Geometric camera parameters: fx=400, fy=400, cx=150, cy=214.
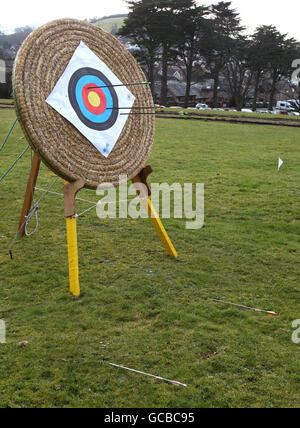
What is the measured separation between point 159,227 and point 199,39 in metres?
32.4

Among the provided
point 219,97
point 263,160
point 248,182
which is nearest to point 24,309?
point 248,182

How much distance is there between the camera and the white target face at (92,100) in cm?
360

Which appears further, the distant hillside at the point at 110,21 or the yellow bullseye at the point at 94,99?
the distant hillside at the point at 110,21

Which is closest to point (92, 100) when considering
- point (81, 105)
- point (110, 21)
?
point (81, 105)

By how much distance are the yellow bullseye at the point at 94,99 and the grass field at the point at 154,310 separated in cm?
161

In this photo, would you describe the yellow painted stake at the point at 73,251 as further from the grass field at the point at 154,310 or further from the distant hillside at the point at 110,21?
the distant hillside at the point at 110,21

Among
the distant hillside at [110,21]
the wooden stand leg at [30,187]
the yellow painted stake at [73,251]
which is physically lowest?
the yellow painted stake at [73,251]

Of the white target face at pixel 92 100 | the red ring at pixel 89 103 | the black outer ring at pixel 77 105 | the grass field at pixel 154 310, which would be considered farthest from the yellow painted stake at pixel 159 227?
the red ring at pixel 89 103

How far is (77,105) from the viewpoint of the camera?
3697mm

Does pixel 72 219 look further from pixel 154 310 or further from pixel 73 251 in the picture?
pixel 154 310

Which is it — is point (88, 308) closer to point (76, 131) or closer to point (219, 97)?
point (76, 131)

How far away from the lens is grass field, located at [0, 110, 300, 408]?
8.20ft

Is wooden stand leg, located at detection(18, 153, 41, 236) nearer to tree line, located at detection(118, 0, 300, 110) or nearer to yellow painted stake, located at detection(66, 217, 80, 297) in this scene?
yellow painted stake, located at detection(66, 217, 80, 297)

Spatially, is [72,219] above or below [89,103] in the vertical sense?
below
